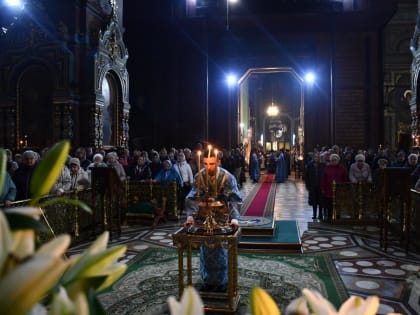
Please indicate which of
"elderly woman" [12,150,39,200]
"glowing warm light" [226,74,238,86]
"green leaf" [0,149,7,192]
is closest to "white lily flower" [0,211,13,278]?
"green leaf" [0,149,7,192]

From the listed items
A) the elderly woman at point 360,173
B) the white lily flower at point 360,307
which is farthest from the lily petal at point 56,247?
the elderly woman at point 360,173

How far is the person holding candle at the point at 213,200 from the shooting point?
4.78 metres

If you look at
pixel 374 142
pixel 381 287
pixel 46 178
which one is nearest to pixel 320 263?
pixel 381 287

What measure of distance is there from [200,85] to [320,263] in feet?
47.6

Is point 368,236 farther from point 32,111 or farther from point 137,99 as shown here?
point 137,99

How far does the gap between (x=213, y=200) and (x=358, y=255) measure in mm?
3605

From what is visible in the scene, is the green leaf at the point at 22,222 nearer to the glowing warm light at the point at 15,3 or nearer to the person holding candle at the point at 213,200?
the person holding candle at the point at 213,200

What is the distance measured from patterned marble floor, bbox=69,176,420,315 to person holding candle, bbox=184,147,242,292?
1.69 m

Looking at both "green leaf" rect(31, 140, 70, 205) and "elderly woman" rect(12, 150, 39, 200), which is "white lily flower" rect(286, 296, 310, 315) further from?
"elderly woman" rect(12, 150, 39, 200)

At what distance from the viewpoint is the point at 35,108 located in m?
13.4

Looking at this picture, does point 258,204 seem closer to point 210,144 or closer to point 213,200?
point 210,144

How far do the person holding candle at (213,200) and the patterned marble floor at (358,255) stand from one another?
66.5 inches

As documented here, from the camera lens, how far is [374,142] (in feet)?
61.4

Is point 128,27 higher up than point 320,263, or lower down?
higher up
